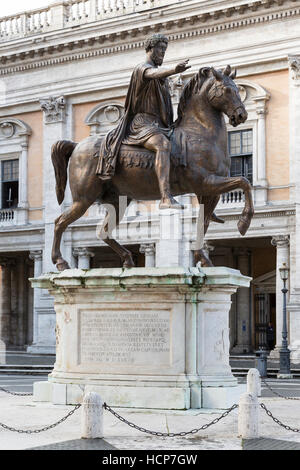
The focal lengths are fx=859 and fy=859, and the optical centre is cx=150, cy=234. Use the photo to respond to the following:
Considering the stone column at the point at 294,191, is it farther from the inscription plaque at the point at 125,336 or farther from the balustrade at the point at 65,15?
the inscription plaque at the point at 125,336

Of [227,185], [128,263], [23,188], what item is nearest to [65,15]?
[23,188]

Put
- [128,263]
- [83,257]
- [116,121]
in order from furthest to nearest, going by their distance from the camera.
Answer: [83,257], [116,121], [128,263]

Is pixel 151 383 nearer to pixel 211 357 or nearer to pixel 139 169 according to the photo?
pixel 211 357

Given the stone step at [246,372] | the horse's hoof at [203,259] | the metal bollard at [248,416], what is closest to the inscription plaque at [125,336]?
the horse's hoof at [203,259]

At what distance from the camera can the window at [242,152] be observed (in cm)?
3052

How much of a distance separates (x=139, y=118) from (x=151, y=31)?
69.7 feet

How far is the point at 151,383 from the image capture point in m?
10.5

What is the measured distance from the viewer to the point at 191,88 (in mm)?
11359

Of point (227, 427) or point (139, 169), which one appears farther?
point (139, 169)

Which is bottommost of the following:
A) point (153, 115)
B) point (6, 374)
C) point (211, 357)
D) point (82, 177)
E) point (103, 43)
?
point (6, 374)

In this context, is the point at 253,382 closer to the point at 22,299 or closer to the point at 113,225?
the point at 113,225

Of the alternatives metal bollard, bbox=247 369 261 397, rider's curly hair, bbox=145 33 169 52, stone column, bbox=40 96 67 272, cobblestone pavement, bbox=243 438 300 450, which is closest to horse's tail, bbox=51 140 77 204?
rider's curly hair, bbox=145 33 169 52

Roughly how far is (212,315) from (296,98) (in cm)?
1955
